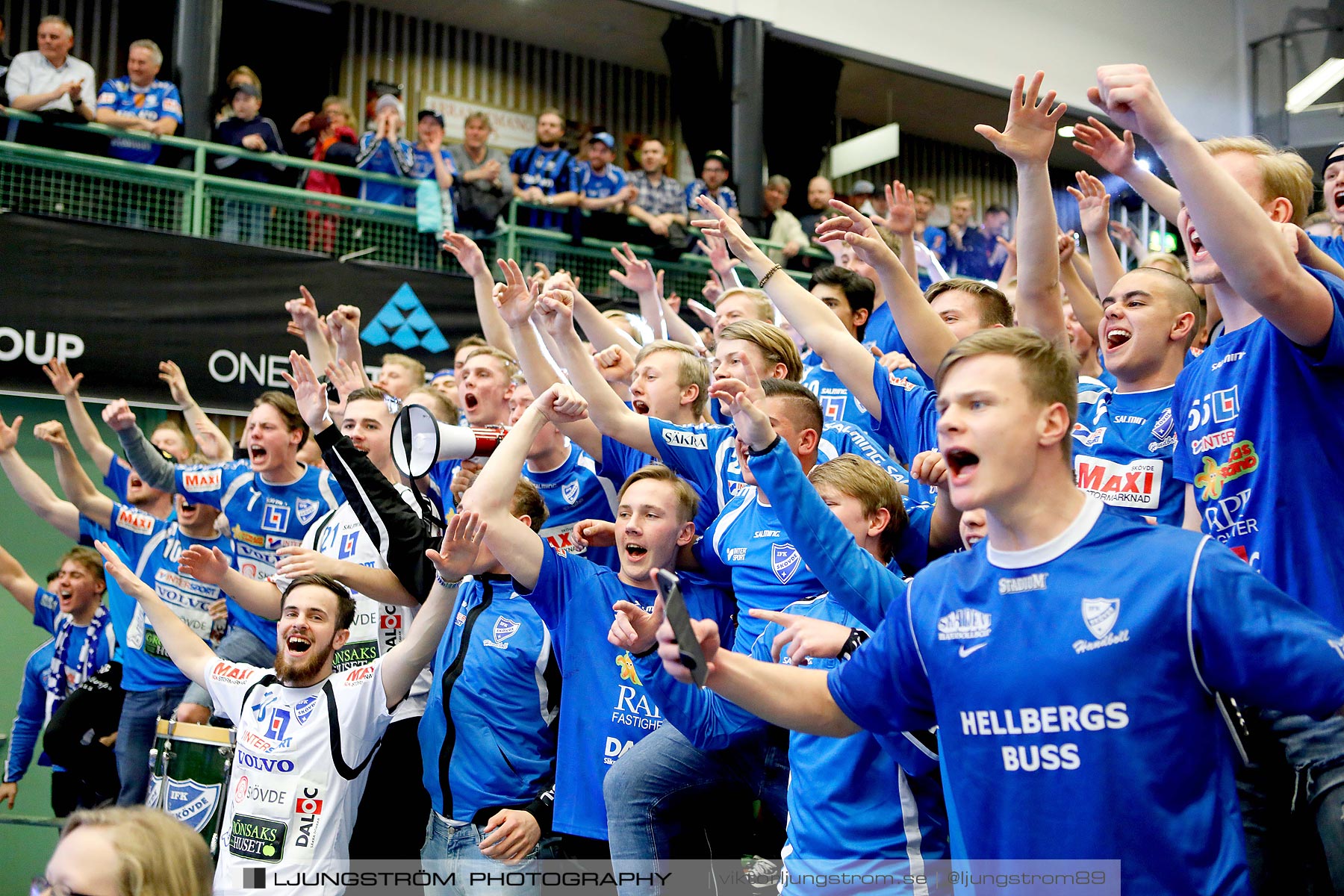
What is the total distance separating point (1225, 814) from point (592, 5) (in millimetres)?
13652

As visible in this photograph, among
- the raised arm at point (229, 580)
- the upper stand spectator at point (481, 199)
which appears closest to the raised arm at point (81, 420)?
the raised arm at point (229, 580)

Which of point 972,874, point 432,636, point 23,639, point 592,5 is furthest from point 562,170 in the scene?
point 972,874

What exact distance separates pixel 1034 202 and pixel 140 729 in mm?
5245

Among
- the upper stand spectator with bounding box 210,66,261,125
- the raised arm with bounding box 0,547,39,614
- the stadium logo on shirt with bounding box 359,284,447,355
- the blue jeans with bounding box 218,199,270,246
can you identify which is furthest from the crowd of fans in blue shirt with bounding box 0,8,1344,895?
the upper stand spectator with bounding box 210,66,261,125

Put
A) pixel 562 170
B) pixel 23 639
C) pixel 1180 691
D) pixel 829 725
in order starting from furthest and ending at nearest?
pixel 562 170
pixel 23 639
pixel 829 725
pixel 1180 691

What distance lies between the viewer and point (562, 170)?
1108 cm

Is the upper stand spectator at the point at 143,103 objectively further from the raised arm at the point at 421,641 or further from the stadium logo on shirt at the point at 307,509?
the raised arm at the point at 421,641

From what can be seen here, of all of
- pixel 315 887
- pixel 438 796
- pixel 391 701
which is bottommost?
pixel 315 887

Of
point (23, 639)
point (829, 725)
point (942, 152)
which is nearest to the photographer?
point (829, 725)

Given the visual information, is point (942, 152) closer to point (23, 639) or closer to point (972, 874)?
point (23, 639)

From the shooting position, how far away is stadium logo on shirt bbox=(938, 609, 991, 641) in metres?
2.15

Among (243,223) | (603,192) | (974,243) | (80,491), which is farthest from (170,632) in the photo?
(974,243)

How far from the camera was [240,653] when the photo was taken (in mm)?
5742

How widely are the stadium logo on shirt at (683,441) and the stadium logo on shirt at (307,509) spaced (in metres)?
2.42
